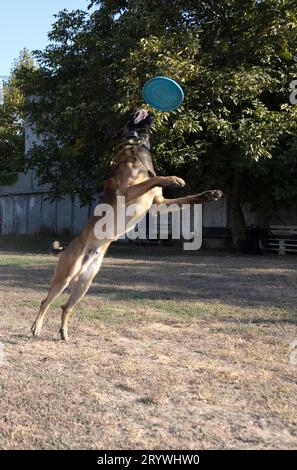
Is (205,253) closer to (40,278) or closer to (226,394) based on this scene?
(40,278)

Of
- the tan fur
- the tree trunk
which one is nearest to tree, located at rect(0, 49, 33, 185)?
the tree trunk

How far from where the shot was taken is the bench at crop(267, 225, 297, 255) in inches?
826

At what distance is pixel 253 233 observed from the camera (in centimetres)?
2114

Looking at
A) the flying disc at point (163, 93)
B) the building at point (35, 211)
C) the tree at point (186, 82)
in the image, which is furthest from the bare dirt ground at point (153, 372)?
the building at point (35, 211)

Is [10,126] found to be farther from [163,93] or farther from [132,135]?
[132,135]

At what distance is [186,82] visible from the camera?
17.2m

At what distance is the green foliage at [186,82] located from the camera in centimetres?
1717

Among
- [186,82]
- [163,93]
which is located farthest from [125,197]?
[186,82]

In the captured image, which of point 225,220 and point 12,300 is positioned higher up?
point 225,220

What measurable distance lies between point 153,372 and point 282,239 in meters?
16.2

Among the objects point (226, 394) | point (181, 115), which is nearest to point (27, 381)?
point (226, 394)

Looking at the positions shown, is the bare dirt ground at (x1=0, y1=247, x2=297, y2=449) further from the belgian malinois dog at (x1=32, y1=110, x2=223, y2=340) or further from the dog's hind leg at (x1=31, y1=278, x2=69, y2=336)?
the belgian malinois dog at (x1=32, y1=110, x2=223, y2=340)

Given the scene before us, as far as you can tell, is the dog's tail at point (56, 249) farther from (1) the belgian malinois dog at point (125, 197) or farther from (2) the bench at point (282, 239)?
(2) the bench at point (282, 239)

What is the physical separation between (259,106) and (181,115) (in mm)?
2931
